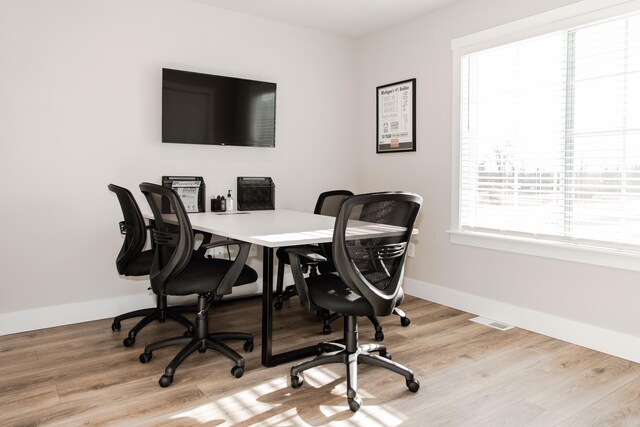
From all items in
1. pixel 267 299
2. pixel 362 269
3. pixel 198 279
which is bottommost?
pixel 267 299

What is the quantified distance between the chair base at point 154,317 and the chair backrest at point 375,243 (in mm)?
1382

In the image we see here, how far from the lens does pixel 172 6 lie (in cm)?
371

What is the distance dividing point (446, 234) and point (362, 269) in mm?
1950

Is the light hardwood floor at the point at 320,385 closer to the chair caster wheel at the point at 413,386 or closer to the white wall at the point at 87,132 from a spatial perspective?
the chair caster wheel at the point at 413,386

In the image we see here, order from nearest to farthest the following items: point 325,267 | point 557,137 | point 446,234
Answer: point 557,137, point 325,267, point 446,234

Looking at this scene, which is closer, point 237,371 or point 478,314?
point 237,371

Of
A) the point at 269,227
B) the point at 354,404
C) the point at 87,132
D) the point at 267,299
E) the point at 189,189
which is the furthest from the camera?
the point at 189,189

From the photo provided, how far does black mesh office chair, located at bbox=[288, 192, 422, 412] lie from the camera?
6.99 feet

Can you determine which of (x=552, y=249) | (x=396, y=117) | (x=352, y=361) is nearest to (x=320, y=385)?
(x=352, y=361)

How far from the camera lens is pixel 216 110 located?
388cm

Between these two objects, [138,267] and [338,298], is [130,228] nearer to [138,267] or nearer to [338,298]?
[138,267]

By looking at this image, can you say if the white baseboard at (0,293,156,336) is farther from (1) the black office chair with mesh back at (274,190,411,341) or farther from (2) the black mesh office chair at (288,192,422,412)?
(2) the black mesh office chair at (288,192,422,412)

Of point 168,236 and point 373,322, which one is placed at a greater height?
point 168,236

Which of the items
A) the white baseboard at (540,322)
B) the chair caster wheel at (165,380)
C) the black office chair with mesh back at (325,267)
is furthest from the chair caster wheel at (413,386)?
the white baseboard at (540,322)
